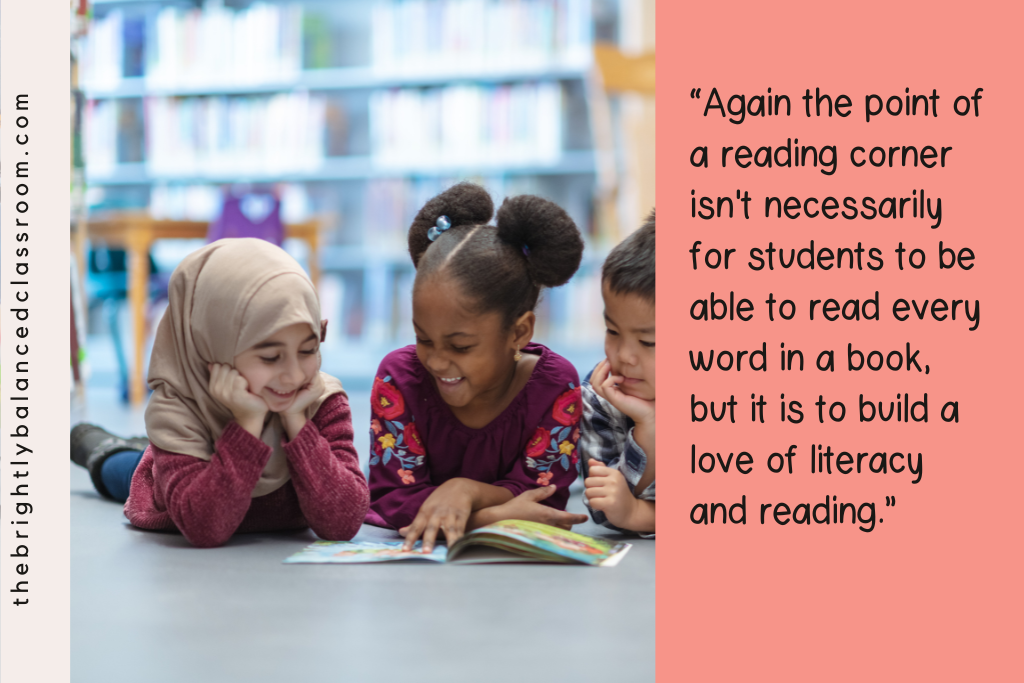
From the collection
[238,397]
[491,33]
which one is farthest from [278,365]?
[491,33]

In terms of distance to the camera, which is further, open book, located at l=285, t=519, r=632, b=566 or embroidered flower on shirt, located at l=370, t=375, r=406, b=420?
embroidered flower on shirt, located at l=370, t=375, r=406, b=420

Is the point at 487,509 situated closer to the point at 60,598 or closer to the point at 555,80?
the point at 60,598

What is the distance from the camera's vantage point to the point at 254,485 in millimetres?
1240

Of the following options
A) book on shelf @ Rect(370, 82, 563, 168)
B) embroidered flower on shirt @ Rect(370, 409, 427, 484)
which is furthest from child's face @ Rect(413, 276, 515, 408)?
book on shelf @ Rect(370, 82, 563, 168)

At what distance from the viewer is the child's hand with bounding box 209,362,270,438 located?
121cm

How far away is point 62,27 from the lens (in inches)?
50.3

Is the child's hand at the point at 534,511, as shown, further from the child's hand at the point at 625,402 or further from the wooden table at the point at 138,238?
the wooden table at the point at 138,238

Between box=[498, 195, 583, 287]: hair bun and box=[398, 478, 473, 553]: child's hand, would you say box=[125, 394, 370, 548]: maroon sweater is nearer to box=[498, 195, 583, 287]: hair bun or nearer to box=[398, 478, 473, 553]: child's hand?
box=[398, 478, 473, 553]: child's hand

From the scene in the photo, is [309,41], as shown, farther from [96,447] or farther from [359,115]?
[96,447]

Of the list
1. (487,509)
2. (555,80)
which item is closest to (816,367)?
(487,509)

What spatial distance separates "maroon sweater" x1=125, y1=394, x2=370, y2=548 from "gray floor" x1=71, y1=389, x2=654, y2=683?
0.05m

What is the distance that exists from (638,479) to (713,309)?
42cm

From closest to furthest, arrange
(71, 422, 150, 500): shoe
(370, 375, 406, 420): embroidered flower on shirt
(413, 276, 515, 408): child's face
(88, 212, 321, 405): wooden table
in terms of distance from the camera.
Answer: (413, 276, 515, 408): child's face → (370, 375, 406, 420): embroidered flower on shirt → (71, 422, 150, 500): shoe → (88, 212, 321, 405): wooden table

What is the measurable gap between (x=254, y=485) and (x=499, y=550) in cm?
33
